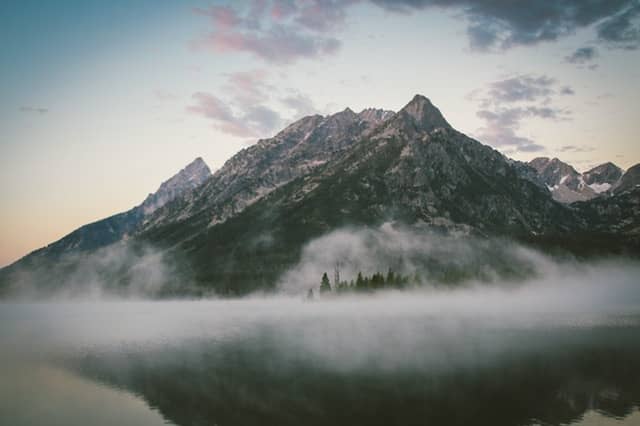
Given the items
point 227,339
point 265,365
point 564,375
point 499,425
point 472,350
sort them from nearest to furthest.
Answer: point 499,425 < point 564,375 < point 265,365 < point 472,350 < point 227,339

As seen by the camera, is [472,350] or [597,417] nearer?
[597,417]

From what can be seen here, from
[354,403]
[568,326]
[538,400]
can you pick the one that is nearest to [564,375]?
[538,400]

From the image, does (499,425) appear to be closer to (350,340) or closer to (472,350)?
(472,350)

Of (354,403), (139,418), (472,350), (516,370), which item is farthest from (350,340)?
(139,418)

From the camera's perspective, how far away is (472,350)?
351 ft

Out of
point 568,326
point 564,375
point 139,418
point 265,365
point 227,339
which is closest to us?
point 139,418

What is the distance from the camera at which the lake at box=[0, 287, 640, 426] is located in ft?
213

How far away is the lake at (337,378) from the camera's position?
6506 centimetres

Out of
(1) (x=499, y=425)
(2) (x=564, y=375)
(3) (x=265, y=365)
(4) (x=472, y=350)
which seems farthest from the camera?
(4) (x=472, y=350)

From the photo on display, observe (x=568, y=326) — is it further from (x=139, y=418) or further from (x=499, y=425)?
(x=139, y=418)

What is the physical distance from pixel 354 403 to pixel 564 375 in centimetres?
3858

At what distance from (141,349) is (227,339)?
23.8 metres

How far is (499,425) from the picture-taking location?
59.5 meters

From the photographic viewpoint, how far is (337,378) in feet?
272
